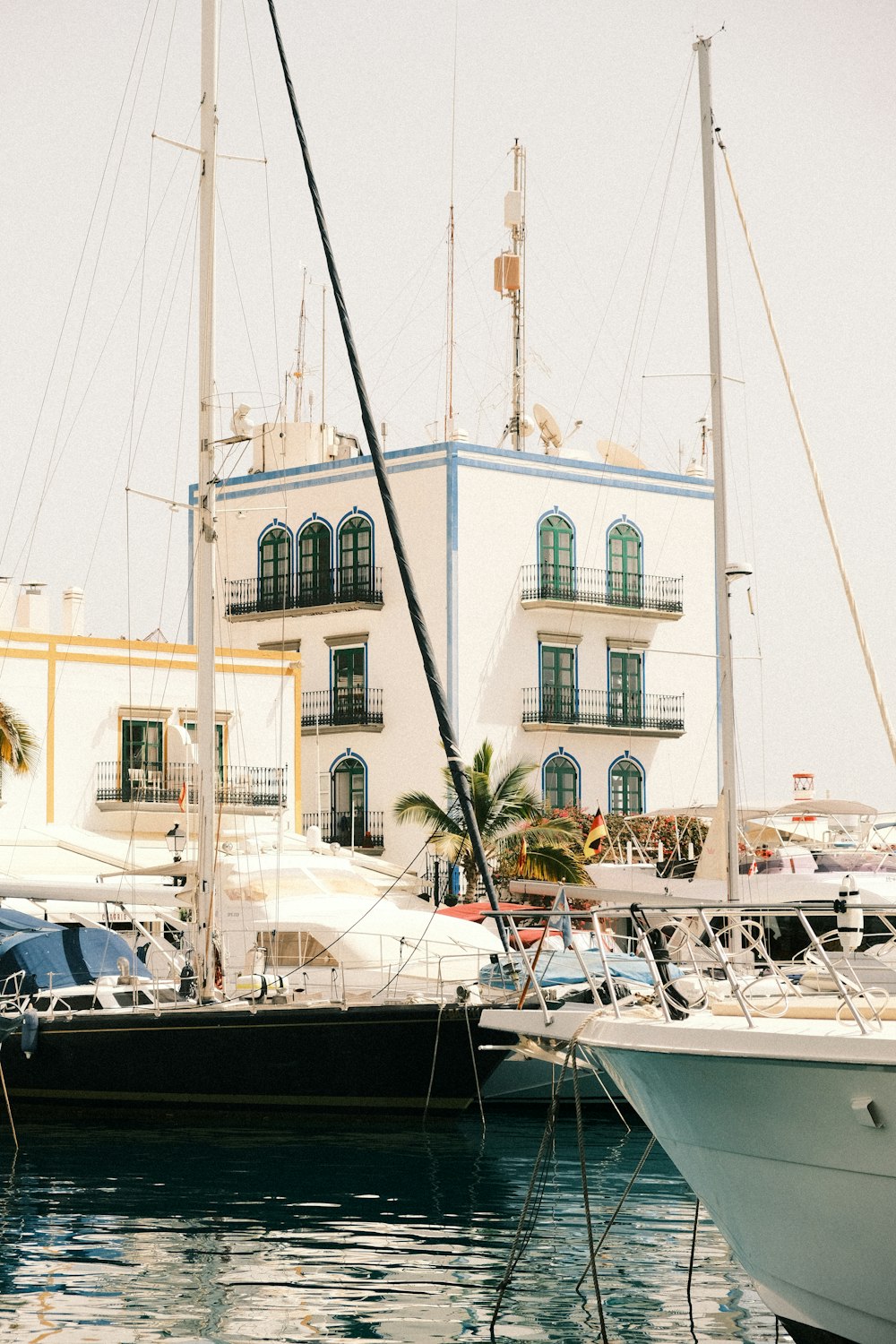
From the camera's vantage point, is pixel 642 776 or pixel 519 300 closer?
pixel 642 776

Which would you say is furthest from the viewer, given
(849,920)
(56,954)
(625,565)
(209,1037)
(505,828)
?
(625,565)

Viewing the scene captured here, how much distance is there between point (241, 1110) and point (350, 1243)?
680 centimetres

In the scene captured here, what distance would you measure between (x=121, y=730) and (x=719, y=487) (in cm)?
1962

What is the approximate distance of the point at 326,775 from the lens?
149 ft

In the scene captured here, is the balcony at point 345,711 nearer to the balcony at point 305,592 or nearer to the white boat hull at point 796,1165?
the balcony at point 305,592

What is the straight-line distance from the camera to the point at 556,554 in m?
46.0

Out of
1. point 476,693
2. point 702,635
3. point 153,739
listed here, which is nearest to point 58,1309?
point 153,739

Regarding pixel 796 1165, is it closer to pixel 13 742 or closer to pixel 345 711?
pixel 13 742

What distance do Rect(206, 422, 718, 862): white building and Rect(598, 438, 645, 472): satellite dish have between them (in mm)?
478

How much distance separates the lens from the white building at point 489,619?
146 feet

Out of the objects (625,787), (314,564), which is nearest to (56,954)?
(314,564)

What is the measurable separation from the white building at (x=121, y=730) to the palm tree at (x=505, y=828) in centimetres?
384

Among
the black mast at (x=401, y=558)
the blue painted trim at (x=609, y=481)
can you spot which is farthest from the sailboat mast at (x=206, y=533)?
the blue painted trim at (x=609, y=481)

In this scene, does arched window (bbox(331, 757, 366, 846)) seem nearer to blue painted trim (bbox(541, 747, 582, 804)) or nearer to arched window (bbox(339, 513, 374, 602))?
arched window (bbox(339, 513, 374, 602))
